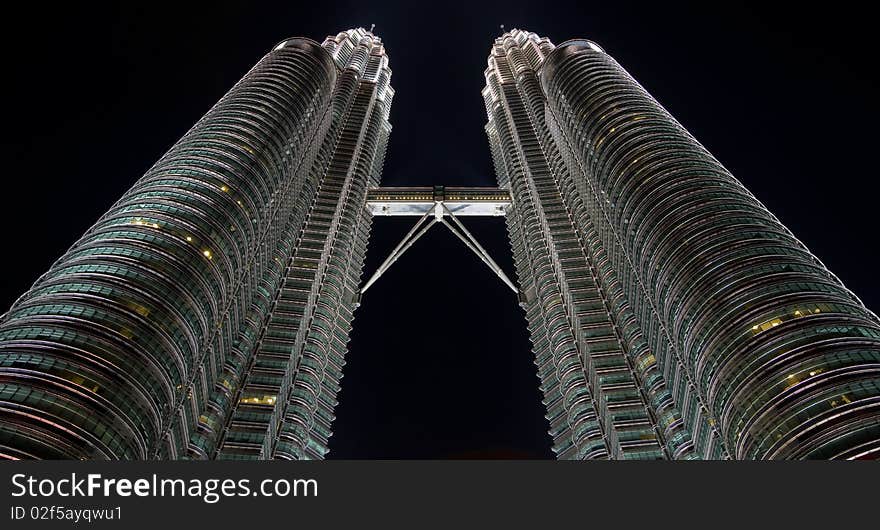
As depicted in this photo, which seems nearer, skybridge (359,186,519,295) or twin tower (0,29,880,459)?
twin tower (0,29,880,459)

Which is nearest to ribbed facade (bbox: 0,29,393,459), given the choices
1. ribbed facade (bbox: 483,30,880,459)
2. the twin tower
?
the twin tower

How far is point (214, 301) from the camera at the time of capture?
266ft

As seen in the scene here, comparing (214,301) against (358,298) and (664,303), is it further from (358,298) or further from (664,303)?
(358,298)

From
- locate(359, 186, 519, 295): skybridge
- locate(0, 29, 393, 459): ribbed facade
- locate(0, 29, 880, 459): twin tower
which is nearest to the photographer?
locate(0, 29, 393, 459): ribbed facade

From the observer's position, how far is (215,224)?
8488 centimetres

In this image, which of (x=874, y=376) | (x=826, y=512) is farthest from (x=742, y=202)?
(x=826, y=512)

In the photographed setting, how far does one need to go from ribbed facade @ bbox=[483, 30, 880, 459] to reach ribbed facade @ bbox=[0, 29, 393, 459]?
113 ft

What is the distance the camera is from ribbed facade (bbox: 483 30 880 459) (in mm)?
64062

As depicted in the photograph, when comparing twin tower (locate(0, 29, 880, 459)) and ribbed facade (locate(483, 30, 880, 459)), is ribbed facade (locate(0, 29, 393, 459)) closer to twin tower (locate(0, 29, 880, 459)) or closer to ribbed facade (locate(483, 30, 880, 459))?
twin tower (locate(0, 29, 880, 459))

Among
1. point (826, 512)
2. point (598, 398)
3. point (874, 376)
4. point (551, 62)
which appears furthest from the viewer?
point (551, 62)

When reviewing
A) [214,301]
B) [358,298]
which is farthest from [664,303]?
[358,298]

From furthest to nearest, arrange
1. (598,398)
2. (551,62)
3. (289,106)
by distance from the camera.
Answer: (551,62), (289,106), (598,398)

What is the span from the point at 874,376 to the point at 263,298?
7385cm

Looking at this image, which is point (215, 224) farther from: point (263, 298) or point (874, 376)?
point (874, 376)
